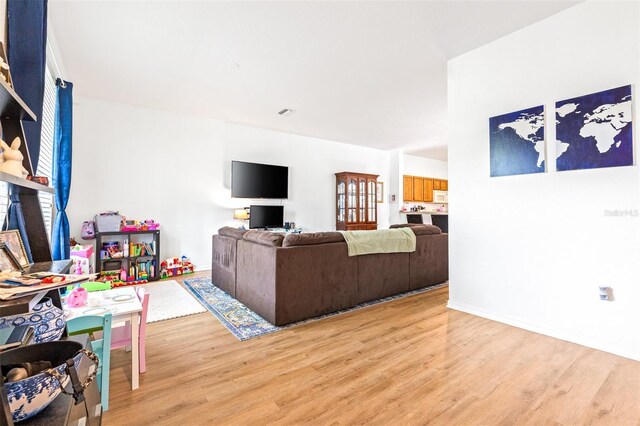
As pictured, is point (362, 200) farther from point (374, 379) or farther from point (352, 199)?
point (374, 379)

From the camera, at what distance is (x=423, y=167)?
29.0ft

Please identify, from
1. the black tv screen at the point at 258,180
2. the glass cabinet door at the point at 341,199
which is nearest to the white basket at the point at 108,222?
the black tv screen at the point at 258,180

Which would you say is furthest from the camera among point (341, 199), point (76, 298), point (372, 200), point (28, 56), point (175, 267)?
point (372, 200)

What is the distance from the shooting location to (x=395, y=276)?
351 cm

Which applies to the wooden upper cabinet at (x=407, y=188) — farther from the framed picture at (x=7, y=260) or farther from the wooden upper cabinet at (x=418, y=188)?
the framed picture at (x=7, y=260)

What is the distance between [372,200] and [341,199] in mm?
919

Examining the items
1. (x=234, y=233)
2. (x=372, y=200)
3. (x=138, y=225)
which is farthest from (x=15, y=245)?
(x=372, y=200)

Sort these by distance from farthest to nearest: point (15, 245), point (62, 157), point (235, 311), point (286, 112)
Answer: point (286, 112) < point (62, 157) < point (235, 311) < point (15, 245)

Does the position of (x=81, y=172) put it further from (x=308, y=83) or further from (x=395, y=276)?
(x=395, y=276)

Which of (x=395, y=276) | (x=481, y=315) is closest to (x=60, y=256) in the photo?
(x=395, y=276)

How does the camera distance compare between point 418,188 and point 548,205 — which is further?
point 418,188

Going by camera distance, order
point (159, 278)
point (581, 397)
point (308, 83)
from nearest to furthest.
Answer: point (581, 397), point (308, 83), point (159, 278)

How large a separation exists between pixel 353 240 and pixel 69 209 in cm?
408

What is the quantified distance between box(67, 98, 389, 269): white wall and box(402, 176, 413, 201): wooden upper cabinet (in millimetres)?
3060
